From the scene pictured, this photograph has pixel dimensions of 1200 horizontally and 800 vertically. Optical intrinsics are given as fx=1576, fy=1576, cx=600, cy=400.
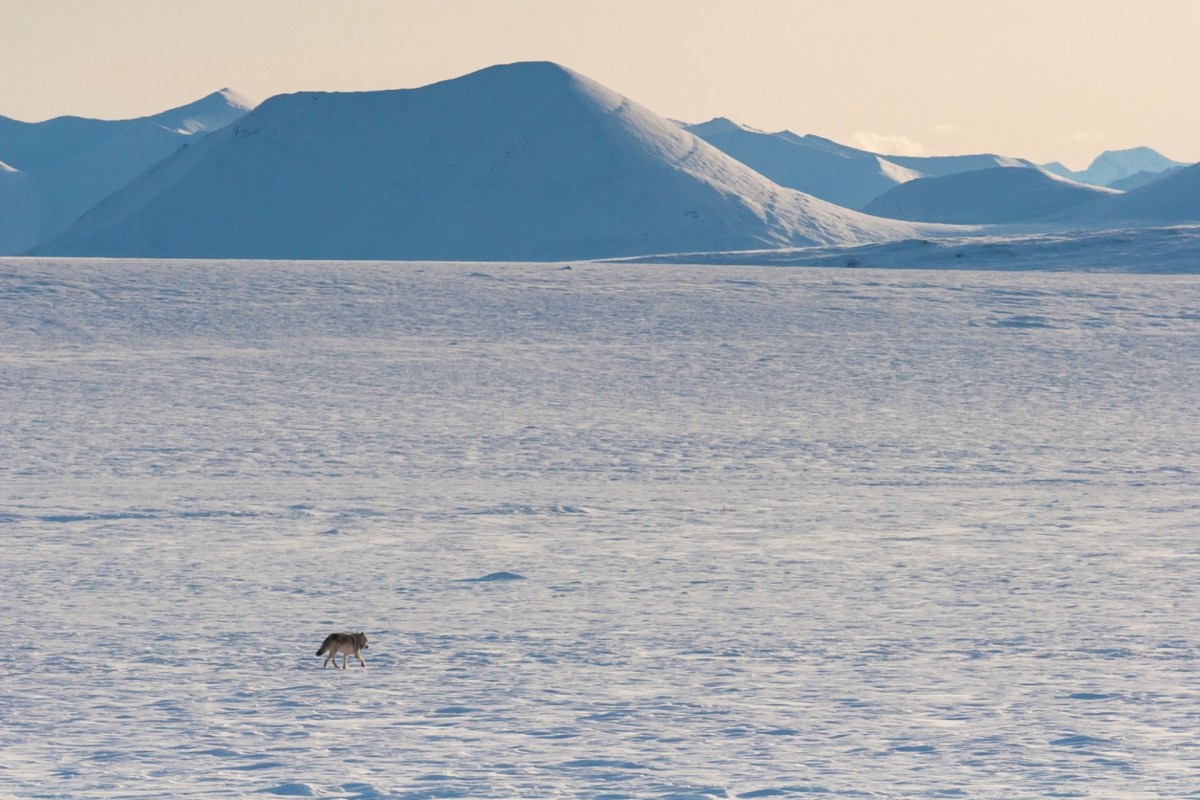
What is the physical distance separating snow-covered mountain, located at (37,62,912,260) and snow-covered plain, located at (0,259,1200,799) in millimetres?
68135

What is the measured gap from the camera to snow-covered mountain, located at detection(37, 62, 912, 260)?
9900 cm

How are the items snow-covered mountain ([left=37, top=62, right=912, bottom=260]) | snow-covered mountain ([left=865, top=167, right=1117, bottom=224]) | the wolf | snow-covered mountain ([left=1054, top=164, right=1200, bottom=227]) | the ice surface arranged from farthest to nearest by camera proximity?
snow-covered mountain ([left=865, top=167, right=1117, bottom=224]) < snow-covered mountain ([left=1054, top=164, right=1200, bottom=227]) < snow-covered mountain ([left=37, top=62, right=912, bottom=260]) < the ice surface < the wolf

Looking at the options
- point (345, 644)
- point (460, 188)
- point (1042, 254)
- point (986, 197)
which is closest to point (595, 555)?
point (345, 644)

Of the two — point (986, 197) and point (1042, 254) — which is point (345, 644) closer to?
point (1042, 254)

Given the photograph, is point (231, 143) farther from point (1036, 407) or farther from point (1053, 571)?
point (1053, 571)

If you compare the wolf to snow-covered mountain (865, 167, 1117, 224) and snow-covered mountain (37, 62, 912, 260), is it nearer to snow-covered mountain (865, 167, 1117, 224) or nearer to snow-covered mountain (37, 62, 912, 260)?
snow-covered mountain (37, 62, 912, 260)

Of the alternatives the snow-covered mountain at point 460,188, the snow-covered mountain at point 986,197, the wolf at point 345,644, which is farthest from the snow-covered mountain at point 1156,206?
the wolf at point 345,644

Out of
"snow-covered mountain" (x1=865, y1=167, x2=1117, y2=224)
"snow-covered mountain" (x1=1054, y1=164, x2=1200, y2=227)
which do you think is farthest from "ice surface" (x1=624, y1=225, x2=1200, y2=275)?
"snow-covered mountain" (x1=865, y1=167, x2=1117, y2=224)

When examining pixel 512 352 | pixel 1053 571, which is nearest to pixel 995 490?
pixel 1053 571

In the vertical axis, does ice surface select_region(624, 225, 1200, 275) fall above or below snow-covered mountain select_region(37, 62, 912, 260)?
below

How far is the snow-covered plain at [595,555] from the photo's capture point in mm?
6754

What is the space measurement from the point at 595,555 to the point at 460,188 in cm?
9851

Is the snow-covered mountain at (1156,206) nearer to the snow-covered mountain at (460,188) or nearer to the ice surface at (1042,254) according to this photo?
the snow-covered mountain at (460,188)

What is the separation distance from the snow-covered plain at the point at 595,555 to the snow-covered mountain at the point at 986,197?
355 ft
